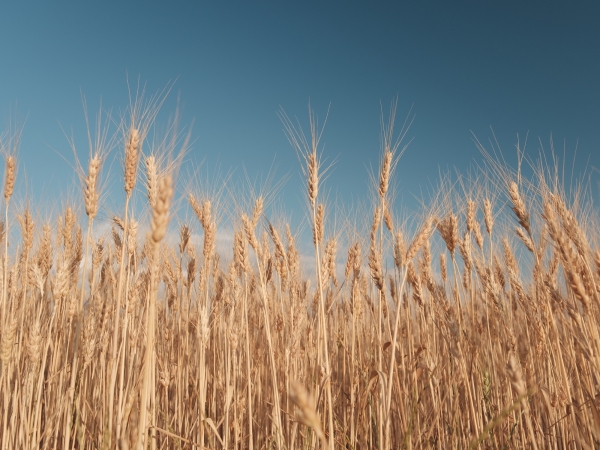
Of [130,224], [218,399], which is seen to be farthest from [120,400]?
[218,399]

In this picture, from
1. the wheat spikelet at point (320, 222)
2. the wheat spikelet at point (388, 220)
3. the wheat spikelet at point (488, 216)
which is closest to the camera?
the wheat spikelet at point (320, 222)

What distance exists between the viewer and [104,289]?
3.44 m

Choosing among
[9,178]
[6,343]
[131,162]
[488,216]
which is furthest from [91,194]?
[488,216]

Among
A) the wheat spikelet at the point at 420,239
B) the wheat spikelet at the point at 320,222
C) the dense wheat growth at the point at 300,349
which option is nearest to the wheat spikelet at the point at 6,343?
the dense wheat growth at the point at 300,349

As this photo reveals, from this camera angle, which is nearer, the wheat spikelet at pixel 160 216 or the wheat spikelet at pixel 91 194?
the wheat spikelet at pixel 160 216

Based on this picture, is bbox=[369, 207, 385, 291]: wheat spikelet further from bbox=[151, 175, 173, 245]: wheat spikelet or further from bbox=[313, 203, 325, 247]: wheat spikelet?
bbox=[151, 175, 173, 245]: wheat spikelet

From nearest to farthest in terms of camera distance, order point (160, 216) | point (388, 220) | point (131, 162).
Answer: point (160, 216)
point (131, 162)
point (388, 220)

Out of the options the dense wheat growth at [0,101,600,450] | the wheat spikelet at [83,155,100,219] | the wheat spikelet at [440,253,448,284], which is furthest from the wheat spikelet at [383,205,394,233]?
the wheat spikelet at [83,155,100,219]

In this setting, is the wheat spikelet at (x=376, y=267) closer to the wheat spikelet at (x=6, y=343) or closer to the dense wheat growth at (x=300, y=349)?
the dense wheat growth at (x=300, y=349)

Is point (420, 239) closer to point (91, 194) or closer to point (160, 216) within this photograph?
point (160, 216)

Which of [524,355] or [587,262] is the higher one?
[587,262]

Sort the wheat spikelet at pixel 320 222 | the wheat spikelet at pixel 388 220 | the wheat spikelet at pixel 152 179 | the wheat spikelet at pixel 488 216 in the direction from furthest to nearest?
the wheat spikelet at pixel 488 216 < the wheat spikelet at pixel 388 220 < the wheat spikelet at pixel 320 222 < the wheat spikelet at pixel 152 179

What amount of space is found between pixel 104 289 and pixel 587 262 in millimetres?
3280

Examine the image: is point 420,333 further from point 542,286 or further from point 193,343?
point 193,343
